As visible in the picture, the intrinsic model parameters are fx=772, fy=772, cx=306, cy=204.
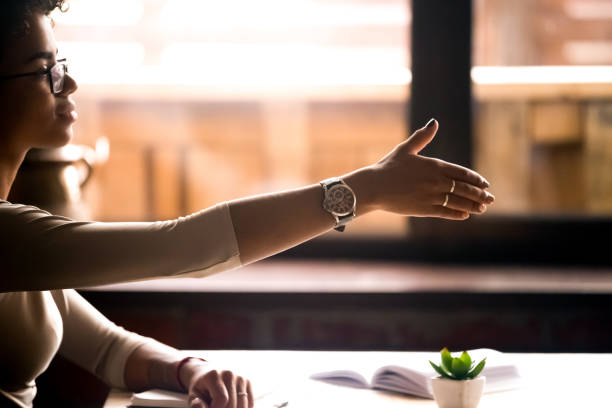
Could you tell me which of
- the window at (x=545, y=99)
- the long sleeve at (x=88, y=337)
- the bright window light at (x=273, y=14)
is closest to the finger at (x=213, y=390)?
the long sleeve at (x=88, y=337)

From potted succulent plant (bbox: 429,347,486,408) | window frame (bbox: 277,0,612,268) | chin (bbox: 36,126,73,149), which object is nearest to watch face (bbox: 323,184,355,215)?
potted succulent plant (bbox: 429,347,486,408)

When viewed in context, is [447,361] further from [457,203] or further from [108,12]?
[108,12]

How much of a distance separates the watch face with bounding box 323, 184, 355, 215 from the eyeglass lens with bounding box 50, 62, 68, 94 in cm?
49

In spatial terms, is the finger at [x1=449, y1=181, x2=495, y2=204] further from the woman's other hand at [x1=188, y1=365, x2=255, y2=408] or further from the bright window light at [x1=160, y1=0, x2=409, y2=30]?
the bright window light at [x1=160, y1=0, x2=409, y2=30]

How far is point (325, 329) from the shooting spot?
2051mm

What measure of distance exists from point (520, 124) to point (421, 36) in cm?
43

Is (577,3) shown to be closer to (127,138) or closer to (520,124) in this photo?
(520,124)

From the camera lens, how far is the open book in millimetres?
1282

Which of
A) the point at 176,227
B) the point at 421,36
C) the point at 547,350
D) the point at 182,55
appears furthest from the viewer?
the point at 182,55

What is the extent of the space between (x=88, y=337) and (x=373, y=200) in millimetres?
693

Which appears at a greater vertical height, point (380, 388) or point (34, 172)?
point (34, 172)

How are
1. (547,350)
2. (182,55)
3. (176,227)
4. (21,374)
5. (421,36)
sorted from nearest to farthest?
(176,227)
(21,374)
(547,350)
(421,36)
(182,55)

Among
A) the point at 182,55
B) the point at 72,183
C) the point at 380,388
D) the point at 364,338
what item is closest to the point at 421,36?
→ the point at 182,55

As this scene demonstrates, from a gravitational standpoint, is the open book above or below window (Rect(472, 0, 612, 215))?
below
